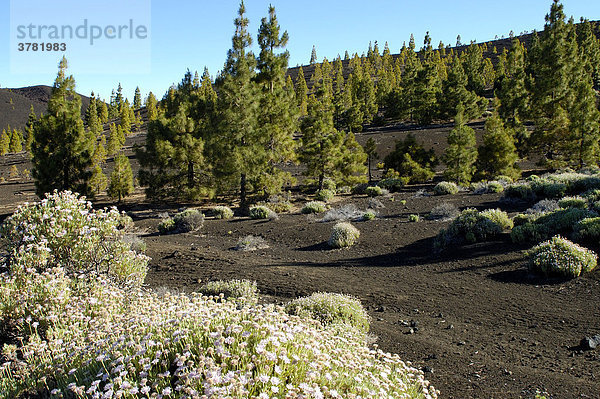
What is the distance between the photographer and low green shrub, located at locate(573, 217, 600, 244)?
30.0 feet

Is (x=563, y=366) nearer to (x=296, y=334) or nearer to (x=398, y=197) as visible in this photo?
(x=296, y=334)

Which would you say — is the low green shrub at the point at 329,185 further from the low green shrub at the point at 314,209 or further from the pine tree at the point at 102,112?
the pine tree at the point at 102,112

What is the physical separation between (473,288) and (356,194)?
16.5m

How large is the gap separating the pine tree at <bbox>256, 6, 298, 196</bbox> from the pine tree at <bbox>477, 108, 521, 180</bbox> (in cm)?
1244

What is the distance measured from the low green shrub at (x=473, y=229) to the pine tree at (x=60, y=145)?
19463 mm

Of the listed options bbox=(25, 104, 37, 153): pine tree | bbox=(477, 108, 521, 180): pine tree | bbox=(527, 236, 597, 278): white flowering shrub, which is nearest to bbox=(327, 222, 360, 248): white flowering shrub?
bbox=(527, 236, 597, 278): white flowering shrub

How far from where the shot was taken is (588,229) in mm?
9297

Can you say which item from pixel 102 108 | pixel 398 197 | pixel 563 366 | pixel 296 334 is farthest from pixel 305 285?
pixel 102 108

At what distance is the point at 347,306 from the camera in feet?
20.3

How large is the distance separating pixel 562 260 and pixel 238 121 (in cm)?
1565

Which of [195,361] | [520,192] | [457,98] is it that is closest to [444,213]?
[520,192]

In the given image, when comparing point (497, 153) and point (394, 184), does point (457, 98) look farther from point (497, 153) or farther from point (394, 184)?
point (394, 184)

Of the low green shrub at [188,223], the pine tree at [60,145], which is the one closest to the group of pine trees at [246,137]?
the pine tree at [60,145]

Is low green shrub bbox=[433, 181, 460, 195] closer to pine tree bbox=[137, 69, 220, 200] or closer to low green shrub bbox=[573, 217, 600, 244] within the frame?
low green shrub bbox=[573, 217, 600, 244]
